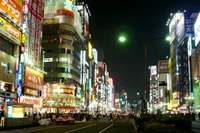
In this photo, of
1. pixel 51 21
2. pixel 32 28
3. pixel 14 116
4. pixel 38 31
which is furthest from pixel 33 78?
pixel 51 21

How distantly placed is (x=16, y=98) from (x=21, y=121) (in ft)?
56.3

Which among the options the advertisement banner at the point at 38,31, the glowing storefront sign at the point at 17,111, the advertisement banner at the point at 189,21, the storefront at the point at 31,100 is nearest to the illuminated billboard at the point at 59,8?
the advertisement banner at the point at 38,31

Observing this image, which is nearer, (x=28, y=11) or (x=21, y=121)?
(x=21, y=121)

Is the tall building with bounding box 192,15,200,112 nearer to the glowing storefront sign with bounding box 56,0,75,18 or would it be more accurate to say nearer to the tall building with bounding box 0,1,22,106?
the glowing storefront sign with bounding box 56,0,75,18

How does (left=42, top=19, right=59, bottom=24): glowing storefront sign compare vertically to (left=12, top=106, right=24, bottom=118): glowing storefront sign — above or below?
above

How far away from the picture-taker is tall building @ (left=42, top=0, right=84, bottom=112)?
328 feet

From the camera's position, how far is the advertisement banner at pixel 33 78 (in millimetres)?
58106

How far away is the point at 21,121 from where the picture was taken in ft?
123

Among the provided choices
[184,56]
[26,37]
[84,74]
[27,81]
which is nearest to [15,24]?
[26,37]

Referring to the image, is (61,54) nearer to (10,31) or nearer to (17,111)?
(10,31)

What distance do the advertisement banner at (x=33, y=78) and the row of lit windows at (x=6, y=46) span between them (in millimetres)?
6015

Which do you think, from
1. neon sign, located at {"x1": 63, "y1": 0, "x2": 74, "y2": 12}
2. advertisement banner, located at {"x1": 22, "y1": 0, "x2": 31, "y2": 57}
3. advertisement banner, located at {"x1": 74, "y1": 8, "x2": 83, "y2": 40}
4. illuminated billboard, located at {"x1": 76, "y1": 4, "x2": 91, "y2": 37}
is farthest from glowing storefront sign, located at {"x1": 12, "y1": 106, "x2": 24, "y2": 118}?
illuminated billboard, located at {"x1": 76, "y1": 4, "x2": 91, "y2": 37}

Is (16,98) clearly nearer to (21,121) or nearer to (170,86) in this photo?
(21,121)

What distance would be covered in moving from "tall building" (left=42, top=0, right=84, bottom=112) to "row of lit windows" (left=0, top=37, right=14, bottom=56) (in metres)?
44.8
